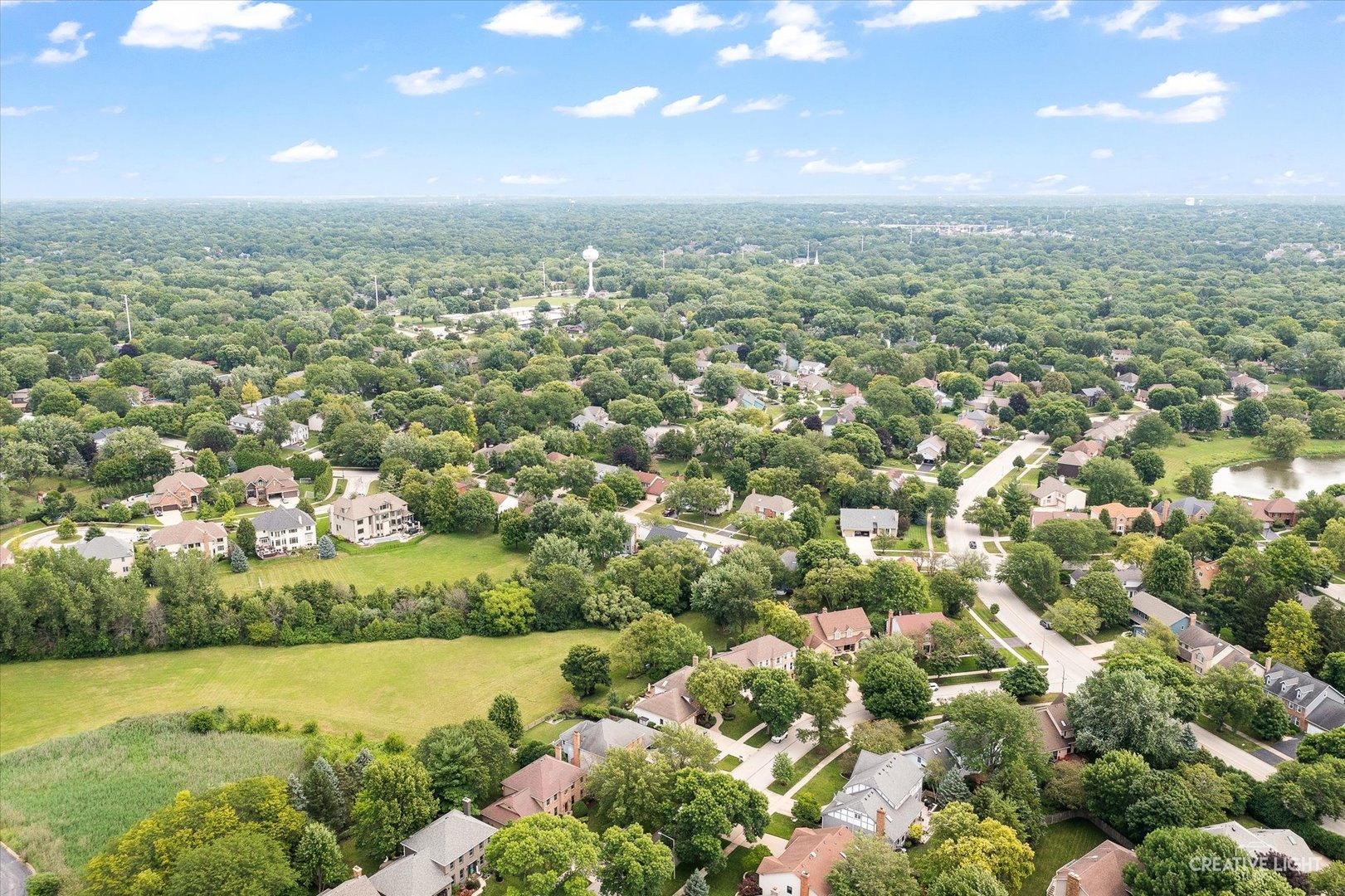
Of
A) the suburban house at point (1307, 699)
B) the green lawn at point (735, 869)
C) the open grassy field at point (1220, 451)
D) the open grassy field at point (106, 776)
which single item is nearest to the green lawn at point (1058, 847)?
the green lawn at point (735, 869)

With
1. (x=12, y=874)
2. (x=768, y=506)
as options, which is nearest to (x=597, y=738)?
(x=12, y=874)

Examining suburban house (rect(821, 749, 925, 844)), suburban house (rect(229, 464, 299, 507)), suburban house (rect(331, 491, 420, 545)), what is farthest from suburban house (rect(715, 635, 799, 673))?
suburban house (rect(229, 464, 299, 507))

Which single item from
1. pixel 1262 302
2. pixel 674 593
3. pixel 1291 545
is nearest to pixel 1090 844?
pixel 674 593

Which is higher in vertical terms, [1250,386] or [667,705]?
[1250,386]

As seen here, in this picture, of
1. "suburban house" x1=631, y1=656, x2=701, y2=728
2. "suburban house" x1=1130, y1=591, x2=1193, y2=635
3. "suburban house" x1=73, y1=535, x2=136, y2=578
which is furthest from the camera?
"suburban house" x1=73, y1=535, x2=136, y2=578

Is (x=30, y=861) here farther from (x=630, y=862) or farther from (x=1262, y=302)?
(x=1262, y=302)

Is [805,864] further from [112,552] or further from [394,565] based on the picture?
[112,552]

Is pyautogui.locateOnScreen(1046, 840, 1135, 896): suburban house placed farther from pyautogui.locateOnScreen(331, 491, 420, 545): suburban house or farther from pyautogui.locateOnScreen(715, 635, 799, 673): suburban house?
pyautogui.locateOnScreen(331, 491, 420, 545): suburban house
